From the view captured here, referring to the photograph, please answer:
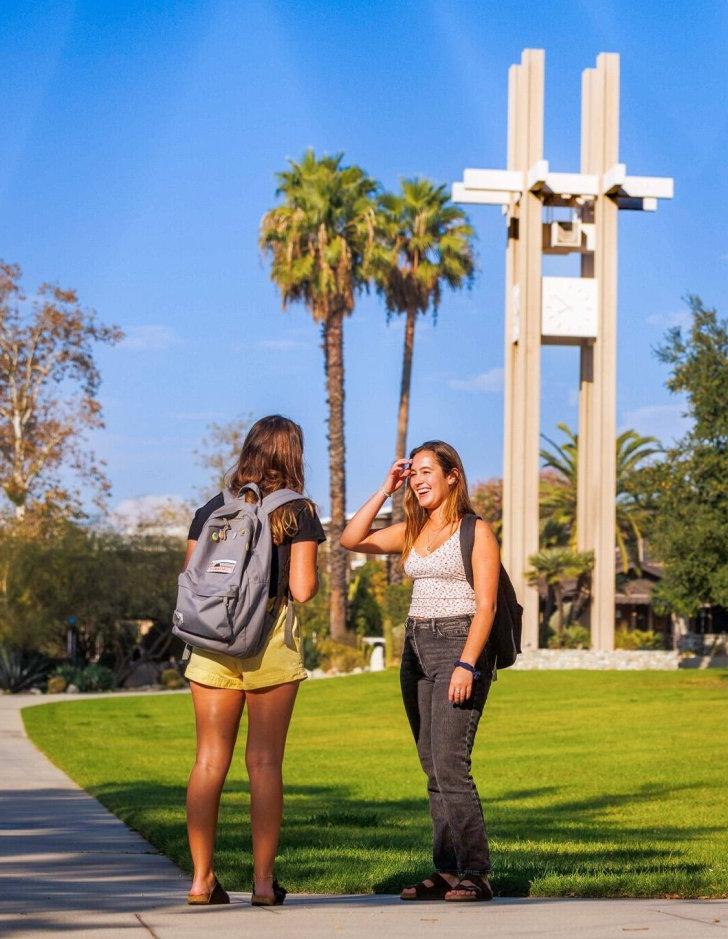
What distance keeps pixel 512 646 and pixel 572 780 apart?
329 inches

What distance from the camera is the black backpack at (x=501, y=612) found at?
622 cm

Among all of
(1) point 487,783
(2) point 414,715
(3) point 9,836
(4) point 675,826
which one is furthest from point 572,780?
(2) point 414,715

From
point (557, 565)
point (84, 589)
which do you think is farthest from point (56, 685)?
point (557, 565)

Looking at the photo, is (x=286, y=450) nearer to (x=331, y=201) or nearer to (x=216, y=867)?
(x=216, y=867)

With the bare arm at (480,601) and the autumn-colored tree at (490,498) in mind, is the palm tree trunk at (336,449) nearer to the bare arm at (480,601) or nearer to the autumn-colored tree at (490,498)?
the autumn-colored tree at (490,498)

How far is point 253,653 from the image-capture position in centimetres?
566

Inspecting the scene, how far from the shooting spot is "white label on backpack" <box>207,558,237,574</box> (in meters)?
5.70

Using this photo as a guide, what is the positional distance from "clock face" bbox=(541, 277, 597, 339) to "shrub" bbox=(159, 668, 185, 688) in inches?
530

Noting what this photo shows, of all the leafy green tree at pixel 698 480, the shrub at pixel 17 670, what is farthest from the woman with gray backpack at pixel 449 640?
the shrub at pixel 17 670

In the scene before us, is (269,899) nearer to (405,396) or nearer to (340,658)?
(340,658)

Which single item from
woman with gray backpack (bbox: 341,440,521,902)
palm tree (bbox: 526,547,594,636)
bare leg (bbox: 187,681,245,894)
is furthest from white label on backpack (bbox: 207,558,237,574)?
palm tree (bbox: 526,547,594,636)

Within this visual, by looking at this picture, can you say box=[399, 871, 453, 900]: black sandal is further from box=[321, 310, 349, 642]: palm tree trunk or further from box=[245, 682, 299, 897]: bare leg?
box=[321, 310, 349, 642]: palm tree trunk

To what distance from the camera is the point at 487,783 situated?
13930mm

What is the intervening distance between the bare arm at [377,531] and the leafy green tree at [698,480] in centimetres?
2320
